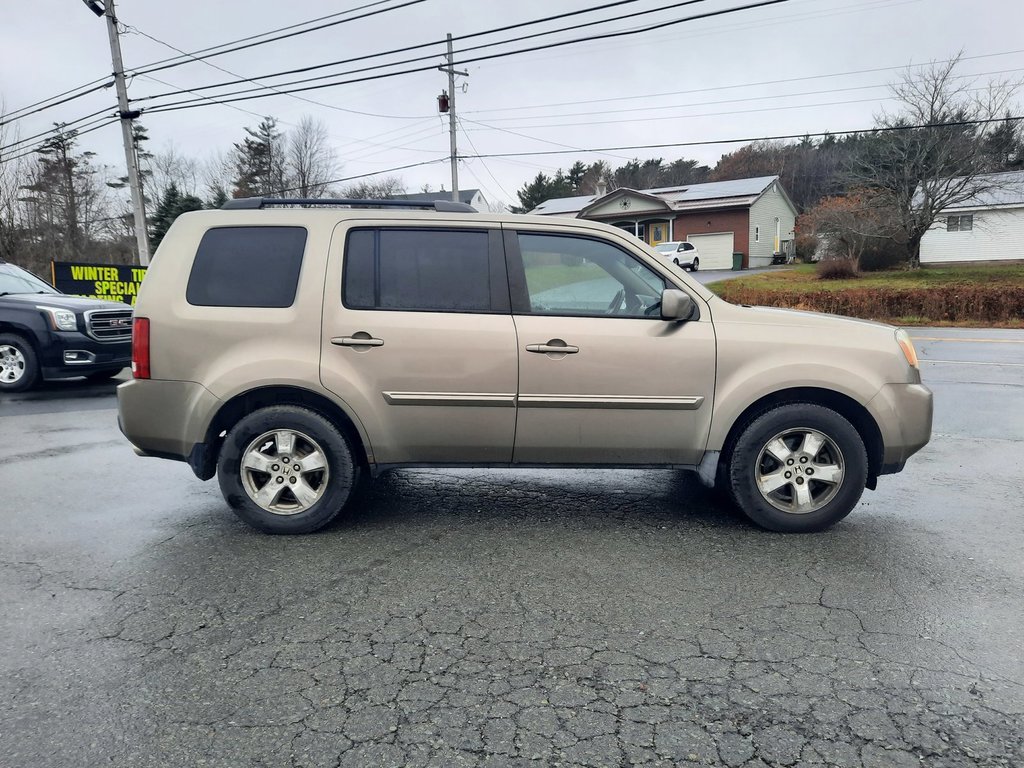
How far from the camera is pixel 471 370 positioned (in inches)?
164

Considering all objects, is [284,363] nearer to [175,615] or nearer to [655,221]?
[175,615]

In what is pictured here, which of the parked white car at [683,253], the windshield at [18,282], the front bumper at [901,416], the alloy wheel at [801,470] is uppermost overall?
the parked white car at [683,253]

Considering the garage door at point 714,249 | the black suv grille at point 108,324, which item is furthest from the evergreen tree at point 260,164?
the black suv grille at point 108,324

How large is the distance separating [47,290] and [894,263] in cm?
3768

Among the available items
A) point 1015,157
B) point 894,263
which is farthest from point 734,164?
point 894,263

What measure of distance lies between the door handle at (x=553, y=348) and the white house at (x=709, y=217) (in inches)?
1699

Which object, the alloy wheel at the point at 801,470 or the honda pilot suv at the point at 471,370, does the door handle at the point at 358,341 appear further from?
the alloy wheel at the point at 801,470

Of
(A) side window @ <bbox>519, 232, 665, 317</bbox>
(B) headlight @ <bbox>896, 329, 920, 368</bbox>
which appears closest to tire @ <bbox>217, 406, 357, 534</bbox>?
(A) side window @ <bbox>519, 232, 665, 317</bbox>

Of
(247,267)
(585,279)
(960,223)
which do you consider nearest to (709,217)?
(960,223)

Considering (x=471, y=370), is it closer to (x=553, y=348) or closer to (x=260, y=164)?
(x=553, y=348)

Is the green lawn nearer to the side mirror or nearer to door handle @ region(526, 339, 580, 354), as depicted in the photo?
door handle @ region(526, 339, 580, 354)

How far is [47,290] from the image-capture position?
10.7 meters

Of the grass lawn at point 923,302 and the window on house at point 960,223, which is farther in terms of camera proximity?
the window on house at point 960,223

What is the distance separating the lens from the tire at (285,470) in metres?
4.18
